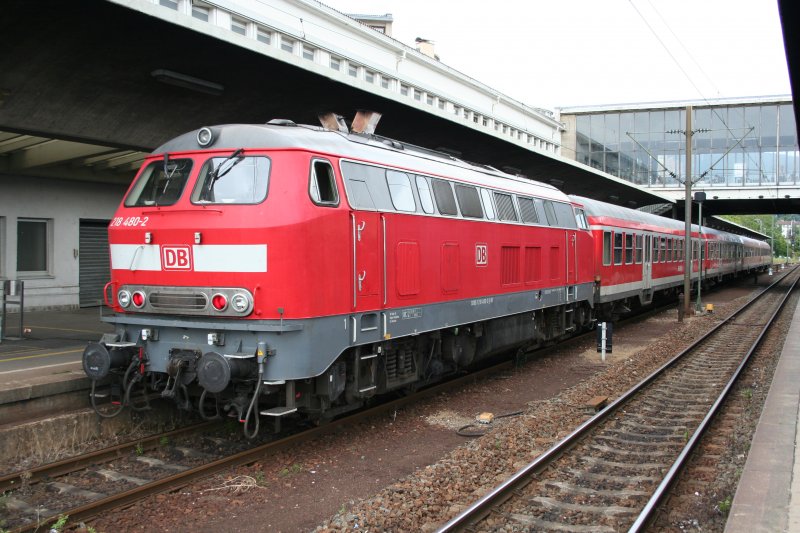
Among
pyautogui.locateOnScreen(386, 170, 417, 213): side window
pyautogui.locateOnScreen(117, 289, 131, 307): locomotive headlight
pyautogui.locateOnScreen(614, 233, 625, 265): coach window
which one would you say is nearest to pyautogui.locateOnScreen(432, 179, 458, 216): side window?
pyautogui.locateOnScreen(386, 170, 417, 213): side window

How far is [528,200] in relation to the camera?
40.7ft

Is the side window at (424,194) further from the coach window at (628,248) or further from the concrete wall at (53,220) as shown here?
the coach window at (628,248)

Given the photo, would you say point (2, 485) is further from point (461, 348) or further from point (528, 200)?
point (528, 200)

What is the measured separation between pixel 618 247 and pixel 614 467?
41.9 ft

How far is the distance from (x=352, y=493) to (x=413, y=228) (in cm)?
345

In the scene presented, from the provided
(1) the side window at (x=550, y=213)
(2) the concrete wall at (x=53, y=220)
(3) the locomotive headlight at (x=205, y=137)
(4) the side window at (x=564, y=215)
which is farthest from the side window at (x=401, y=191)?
(2) the concrete wall at (x=53, y=220)

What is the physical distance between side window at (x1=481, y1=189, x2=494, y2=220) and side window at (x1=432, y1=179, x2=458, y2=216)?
3.56 feet

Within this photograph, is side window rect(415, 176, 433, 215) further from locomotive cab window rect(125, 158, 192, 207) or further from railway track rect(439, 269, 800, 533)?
railway track rect(439, 269, 800, 533)

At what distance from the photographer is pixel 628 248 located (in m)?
19.8

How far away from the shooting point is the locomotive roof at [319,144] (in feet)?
22.9

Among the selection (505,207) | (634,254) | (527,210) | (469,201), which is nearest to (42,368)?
(469,201)

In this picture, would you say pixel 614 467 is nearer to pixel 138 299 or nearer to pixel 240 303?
pixel 240 303

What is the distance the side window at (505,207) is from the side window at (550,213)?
1767 millimetres

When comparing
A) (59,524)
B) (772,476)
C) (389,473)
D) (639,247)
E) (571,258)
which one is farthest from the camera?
(639,247)
